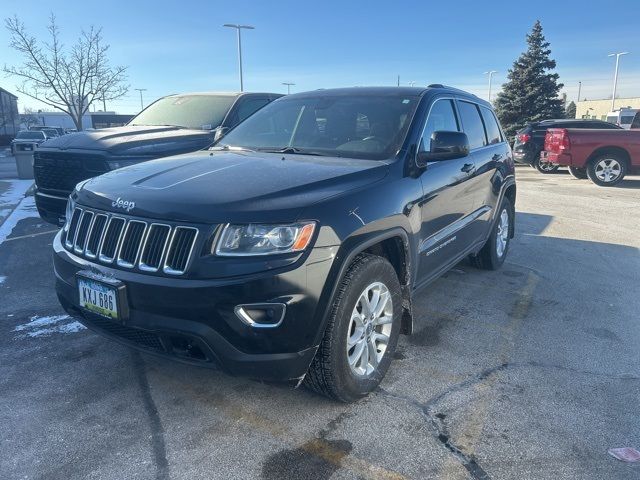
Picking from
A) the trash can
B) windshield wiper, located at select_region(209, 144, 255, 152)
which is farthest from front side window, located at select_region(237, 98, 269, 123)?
the trash can

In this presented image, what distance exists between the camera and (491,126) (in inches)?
225

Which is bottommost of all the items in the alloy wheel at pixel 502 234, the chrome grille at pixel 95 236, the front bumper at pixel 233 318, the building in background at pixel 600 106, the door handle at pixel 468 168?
the alloy wheel at pixel 502 234

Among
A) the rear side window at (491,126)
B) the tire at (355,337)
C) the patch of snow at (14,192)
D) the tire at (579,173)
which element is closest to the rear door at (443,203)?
the tire at (355,337)

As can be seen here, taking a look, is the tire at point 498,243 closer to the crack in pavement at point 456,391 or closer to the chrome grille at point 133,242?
the crack in pavement at point 456,391

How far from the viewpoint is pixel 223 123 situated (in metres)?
7.02

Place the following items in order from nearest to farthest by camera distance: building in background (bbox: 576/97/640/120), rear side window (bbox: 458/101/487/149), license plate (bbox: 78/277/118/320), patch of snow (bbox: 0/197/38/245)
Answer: license plate (bbox: 78/277/118/320) < rear side window (bbox: 458/101/487/149) < patch of snow (bbox: 0/197/38/245) < building in background (bbox: 576/97/640/120)

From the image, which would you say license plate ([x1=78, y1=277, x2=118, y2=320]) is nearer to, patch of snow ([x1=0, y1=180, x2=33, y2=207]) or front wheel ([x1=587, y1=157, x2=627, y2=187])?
patch of snow ([x1=0, y1=180, x2=33, y2=207])

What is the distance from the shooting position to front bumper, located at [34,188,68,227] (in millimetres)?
5992

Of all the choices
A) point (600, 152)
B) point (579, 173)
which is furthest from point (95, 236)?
point (579, 173)

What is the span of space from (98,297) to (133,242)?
362mm

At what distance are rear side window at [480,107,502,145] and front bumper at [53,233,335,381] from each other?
3.55m

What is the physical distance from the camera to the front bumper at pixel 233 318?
98.4 inches

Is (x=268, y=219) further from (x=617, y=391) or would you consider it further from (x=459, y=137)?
Answer: (x=617, y=391)

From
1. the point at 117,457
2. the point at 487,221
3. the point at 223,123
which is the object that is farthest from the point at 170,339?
the point at 223,123
